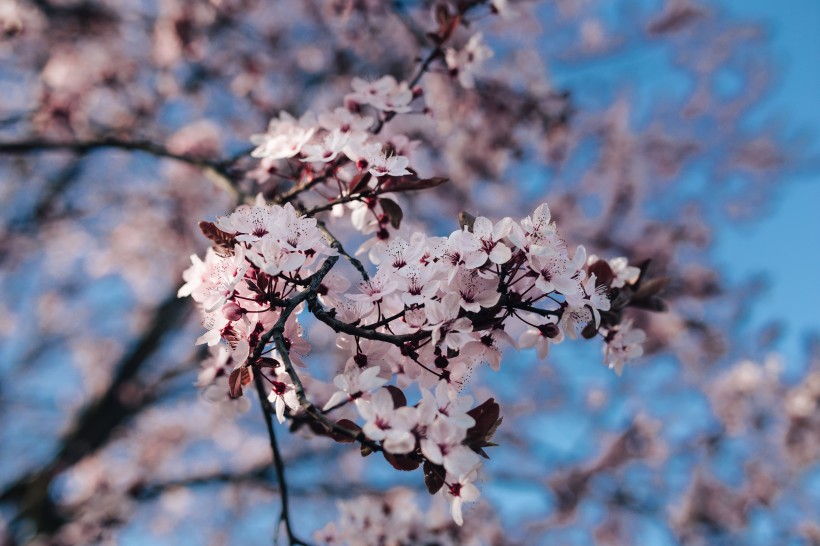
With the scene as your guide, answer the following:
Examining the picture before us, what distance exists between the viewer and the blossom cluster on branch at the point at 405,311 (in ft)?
3.29

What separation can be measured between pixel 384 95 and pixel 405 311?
90cm

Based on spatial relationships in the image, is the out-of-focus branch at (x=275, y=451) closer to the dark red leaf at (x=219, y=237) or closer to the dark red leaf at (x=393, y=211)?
the dark red leaf at (x=219, y=237)

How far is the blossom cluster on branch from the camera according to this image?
1004 millimetres

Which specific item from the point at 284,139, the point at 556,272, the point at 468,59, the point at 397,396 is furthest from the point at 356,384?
the point at 468,59

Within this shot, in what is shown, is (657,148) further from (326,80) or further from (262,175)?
(262,175)

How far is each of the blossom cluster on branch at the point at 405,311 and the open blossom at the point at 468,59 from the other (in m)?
0.90

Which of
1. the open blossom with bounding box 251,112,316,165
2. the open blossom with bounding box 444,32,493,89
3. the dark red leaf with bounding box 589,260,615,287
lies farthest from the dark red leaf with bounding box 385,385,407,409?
the open blossom with bounding box 444,32,493,89

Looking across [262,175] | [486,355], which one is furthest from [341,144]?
[486,355]

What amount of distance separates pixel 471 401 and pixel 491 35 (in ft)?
21.2

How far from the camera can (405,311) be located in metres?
1.13

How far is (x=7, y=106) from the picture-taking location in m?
6.58

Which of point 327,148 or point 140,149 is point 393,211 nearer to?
point 327,148

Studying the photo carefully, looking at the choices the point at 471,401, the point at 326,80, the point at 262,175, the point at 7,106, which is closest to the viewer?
the point at 471,401

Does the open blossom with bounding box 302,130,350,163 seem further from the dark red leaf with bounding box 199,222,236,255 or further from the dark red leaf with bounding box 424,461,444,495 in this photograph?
the dark red leaf with bounding box 424,461,444,495
